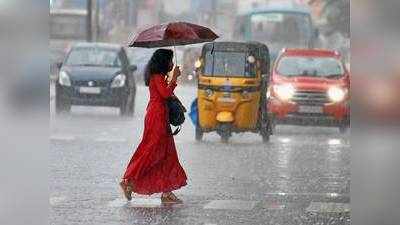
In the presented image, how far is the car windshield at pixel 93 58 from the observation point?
22062mm

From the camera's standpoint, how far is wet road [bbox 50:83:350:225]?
34.1 ft

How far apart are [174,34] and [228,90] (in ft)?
19.0

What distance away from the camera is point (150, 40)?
1086 centimetres

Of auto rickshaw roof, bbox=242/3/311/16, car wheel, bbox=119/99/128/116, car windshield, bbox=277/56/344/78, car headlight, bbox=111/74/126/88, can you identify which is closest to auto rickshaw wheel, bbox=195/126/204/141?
car windshield, bbox=277/56/344/78

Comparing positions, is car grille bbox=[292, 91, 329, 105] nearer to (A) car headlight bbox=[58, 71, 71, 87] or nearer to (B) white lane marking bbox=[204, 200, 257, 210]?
(A) car headlight bbox=[58, 71, 71, 87]

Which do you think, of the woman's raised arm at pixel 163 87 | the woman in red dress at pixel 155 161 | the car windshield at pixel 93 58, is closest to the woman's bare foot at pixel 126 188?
the woman in red dress at pixel 155 161

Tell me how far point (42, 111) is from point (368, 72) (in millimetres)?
1916

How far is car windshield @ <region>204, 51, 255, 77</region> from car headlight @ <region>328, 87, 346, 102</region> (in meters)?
2.52

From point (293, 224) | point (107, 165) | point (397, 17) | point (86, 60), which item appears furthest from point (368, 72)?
point (86, 60)

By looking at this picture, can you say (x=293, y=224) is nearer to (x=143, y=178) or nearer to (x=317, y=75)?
(x=143, y=178)

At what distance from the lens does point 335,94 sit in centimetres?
1969

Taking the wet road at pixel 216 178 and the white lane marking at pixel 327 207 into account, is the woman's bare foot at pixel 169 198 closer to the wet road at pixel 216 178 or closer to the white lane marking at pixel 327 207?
the wet road at pixel 216 178

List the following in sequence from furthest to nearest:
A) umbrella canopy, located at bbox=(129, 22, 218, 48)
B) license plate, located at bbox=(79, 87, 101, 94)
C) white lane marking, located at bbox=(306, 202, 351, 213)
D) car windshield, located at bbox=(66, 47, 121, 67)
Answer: car windshield, located at bbox=(66, 47, 121, 67) < license plate, located at bbox=(79, 87, 101, 94) < umbrella canopy, located at bbox=(129, 22, 218, 48) < white lane marking, located at bbox=(306, 202, 351, 213)

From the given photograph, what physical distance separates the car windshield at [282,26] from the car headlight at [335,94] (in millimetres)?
8797
